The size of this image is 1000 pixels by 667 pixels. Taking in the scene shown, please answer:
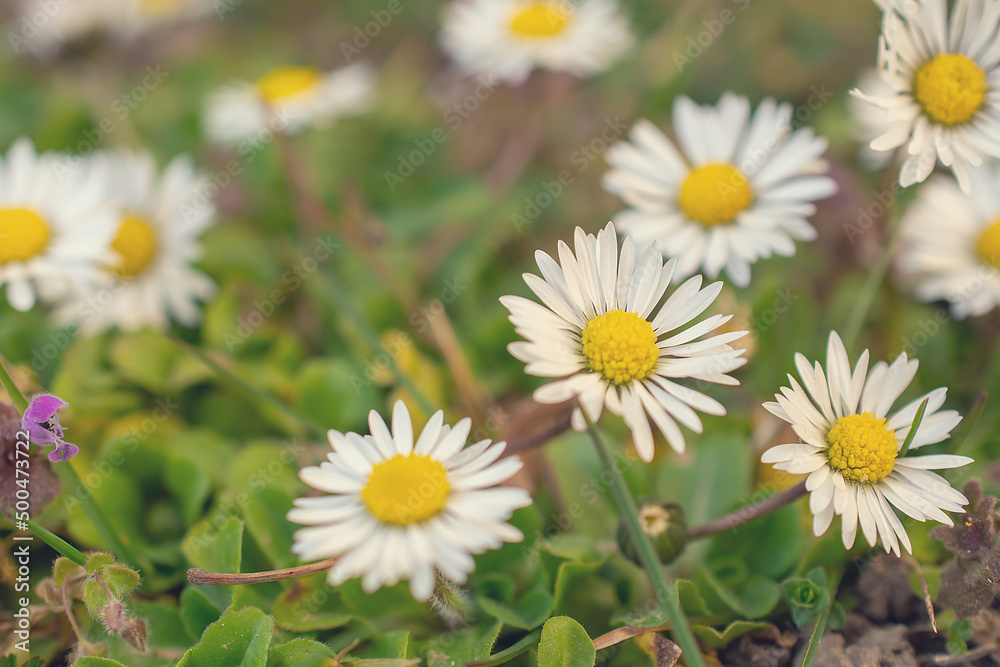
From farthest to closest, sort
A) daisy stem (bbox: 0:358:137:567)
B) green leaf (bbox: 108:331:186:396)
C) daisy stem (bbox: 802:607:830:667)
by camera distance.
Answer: green leaf (bbox: 108:331:186:396)
daisy stem (bbox: 0:358:137:567)
daisy stem (bbox: 802:607:830:667)

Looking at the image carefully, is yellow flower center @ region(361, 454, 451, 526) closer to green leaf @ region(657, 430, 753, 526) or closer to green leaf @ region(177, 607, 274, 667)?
green leaf @ region(177, 607, 274, 667)

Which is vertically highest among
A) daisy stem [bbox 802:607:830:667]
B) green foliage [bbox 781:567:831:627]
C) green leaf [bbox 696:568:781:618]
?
green foliage [bbox 781:567:831:627]

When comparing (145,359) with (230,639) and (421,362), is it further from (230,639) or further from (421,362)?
(230,639)

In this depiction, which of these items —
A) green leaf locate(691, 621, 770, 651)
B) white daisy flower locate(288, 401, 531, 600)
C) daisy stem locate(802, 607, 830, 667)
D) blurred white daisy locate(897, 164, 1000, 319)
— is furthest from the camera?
blurred white daisy locate(897, 164, 1000, 319)

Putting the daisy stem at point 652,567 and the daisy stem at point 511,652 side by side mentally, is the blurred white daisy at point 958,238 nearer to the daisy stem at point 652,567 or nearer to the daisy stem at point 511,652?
the daisy stem at point 652,567

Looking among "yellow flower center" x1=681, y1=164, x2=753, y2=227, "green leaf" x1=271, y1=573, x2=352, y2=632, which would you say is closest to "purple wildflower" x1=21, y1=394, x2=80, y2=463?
"green leaf" x1=271, y1=573, x2=352, y2=632

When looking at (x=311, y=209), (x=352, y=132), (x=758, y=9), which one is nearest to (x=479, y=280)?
(x=311, y=209)

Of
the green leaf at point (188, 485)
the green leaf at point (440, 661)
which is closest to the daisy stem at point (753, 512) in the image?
the green leaf at point (440, 661)
